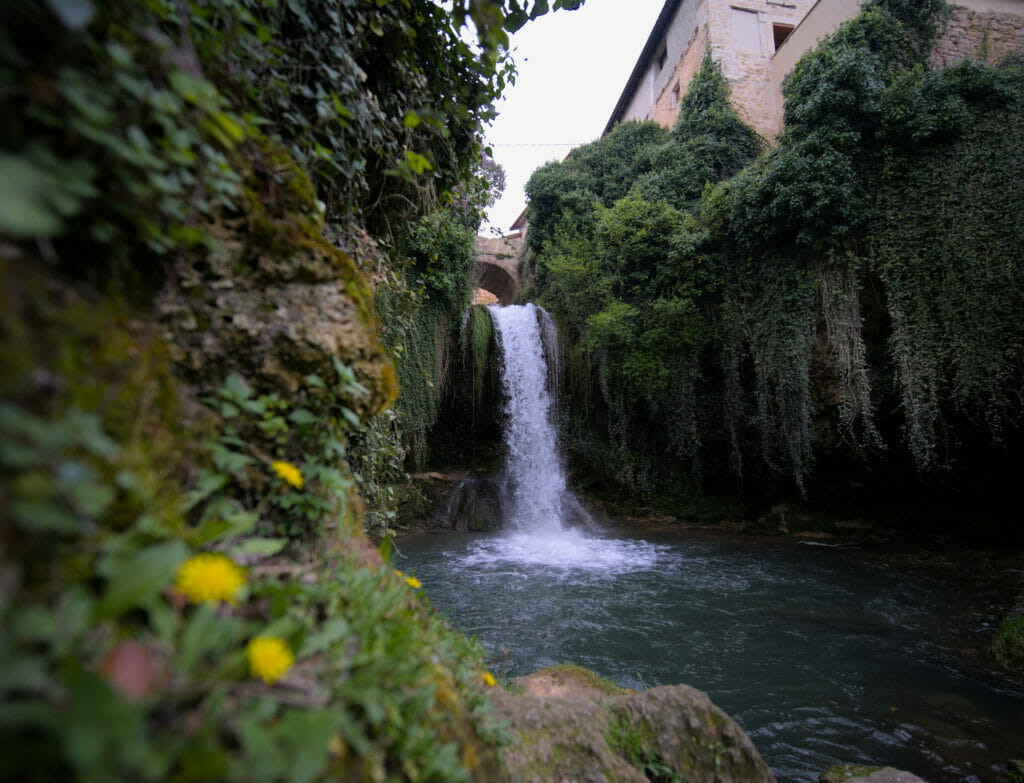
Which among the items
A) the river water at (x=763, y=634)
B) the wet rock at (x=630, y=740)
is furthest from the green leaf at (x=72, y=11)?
the river water at (x=763, y=634)

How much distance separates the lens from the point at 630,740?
1.93 m

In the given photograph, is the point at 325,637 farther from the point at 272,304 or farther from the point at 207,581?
the point at 272,304

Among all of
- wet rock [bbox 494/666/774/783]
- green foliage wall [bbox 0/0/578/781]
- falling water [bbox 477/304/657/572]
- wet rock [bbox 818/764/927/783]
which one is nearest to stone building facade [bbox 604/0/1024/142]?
falling water [bbox 477/304/657/572]

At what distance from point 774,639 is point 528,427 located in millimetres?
6655

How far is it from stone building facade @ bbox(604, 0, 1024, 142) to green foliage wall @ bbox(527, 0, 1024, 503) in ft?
3.20

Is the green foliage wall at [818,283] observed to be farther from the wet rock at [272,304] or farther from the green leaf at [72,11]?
the green leaf at [72,11]

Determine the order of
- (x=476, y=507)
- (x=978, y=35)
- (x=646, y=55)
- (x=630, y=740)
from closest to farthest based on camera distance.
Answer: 1. (x=630, y=740)
2. (x=978, y=35)
3. (x=476, y=507)
4. (x=646, y=55)

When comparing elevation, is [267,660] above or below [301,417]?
below

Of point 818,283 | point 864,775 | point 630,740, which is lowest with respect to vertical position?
point 864,775

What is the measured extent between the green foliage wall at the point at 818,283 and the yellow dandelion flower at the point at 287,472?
764cm

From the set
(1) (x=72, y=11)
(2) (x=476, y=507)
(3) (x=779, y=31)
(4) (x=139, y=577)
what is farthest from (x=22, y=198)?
(3) (x=779, y=31)

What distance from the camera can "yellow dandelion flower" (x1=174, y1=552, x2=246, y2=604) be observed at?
29.3 inches

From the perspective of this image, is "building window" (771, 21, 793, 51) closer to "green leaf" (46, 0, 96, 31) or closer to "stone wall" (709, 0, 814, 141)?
"stone wall" (709, 0, 814, 141)

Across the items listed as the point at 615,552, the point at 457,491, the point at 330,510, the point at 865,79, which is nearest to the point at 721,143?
the point at 865,79
